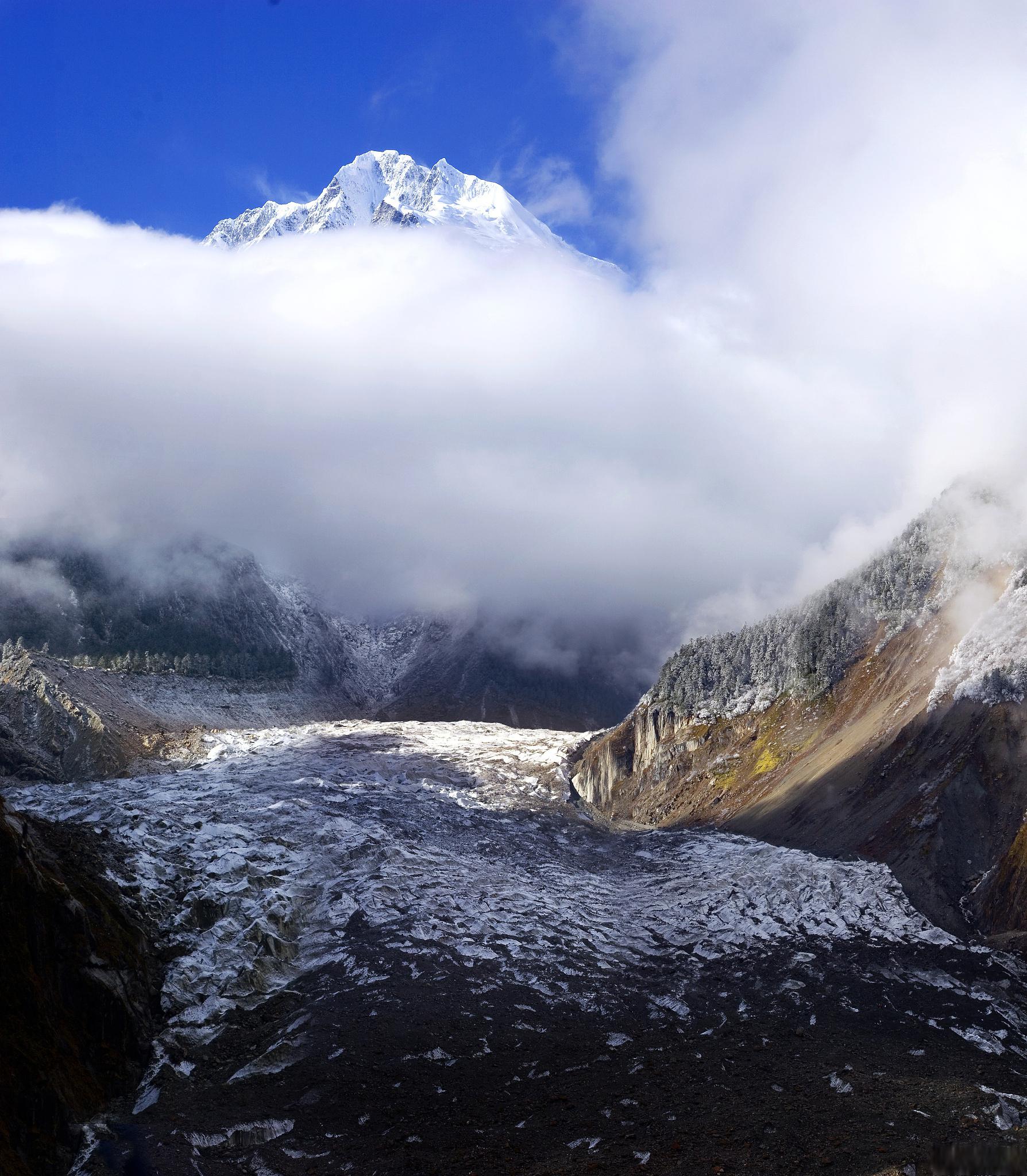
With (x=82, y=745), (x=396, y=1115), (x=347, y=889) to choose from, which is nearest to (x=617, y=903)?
(x=347, y=889)

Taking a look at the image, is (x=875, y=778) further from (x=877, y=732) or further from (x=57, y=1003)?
(x=57, y=1003)

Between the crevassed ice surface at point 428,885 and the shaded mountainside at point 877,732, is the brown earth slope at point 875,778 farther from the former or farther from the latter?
the crevassed ice surface at point 428,885

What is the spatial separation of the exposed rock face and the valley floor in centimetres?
192

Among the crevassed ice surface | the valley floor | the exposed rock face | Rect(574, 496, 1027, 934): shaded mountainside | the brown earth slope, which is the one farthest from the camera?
Rect(574, 496, 1027, 934): shaded mountainside

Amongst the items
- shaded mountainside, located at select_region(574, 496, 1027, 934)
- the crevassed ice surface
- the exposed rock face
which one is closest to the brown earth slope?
shaded mountainside, located at select_region(574, 496, 1027, 934)

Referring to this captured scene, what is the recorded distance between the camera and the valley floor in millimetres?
38906

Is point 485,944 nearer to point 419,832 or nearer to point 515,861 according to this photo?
point 515,861

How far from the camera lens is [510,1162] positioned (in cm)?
3778

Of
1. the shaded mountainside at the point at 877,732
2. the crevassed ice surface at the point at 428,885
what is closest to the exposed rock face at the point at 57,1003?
the crevassed ice surface at the point at 428,885

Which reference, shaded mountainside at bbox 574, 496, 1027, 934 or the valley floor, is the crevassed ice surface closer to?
the valley floor

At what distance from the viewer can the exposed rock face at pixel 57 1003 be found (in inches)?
1427

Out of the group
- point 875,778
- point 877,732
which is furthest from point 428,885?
point 877,732

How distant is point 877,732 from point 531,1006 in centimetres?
6022

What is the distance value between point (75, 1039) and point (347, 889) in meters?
35.6
